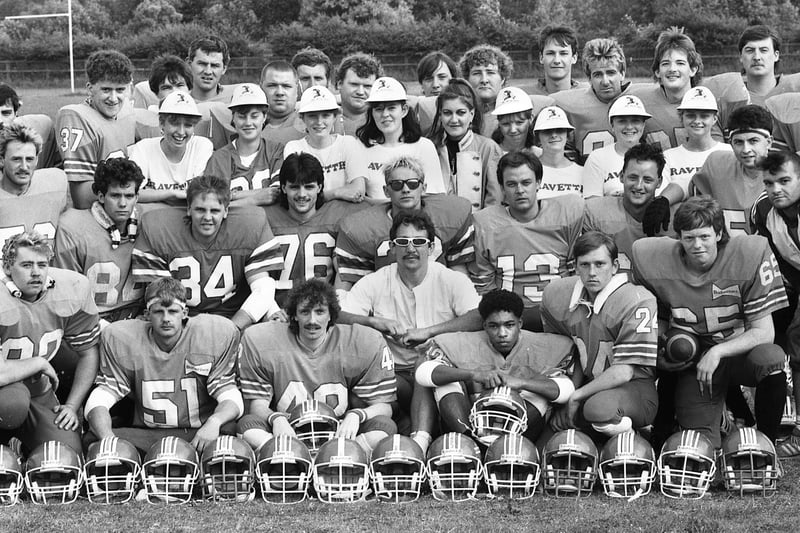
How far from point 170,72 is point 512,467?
3.88 m

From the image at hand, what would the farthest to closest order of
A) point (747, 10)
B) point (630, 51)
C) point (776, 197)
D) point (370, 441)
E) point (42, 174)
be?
point (747, 10), point (630, 51), point (42, 174), point (776, 197), point (370, 441)

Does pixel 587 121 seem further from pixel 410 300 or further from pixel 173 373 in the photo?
pixel 173 373

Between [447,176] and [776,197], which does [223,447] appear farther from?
[776,197]

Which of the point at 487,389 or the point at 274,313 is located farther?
the point at 274,313

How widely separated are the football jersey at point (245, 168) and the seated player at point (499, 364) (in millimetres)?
1678

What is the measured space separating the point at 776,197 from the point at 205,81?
3.93 meters

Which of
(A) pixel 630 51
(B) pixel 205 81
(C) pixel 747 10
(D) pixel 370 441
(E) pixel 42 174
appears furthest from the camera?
(C) pixel 747 10

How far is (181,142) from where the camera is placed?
7262mm

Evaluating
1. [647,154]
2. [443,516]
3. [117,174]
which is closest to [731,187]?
[647,154]

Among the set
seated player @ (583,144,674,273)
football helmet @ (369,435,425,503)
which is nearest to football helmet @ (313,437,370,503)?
football helmet @ (369,435,425,503)

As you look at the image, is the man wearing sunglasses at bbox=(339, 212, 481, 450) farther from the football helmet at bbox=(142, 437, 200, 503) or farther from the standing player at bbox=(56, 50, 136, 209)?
the standing player at bbox=(56, 50, 136, 209)

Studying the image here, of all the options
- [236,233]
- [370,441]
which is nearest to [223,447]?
[370,441]

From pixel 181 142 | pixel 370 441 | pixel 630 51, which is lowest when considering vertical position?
pixel 370 441

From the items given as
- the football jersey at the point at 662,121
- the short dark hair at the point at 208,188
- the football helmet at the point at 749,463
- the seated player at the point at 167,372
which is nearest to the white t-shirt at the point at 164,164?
the short dark hair at the point at 208,188
